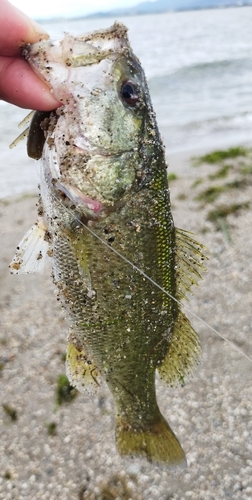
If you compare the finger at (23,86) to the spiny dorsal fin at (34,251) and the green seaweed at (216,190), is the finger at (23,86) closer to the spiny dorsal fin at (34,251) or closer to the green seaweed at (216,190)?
the spiny dorsal fin at (34,251)

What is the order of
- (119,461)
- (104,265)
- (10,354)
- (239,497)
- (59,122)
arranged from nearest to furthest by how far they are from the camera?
(59,122)
(104,265)
(239,497)
(119,461)
(10,354)

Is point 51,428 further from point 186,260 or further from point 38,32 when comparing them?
point 38,32

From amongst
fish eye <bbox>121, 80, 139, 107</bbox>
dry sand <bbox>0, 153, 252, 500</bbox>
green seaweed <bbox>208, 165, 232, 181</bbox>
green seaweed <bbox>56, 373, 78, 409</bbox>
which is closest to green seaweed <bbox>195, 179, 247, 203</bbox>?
green seaweed <bbox>208, 165, 232, 181</bbox>

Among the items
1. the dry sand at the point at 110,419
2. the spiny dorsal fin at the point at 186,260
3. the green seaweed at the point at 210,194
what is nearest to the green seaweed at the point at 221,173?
the green seaweed at the point at 210,194

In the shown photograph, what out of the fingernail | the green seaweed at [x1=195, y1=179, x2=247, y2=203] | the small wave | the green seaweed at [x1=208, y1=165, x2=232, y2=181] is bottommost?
the small wave

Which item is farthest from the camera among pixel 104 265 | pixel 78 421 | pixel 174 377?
pixel 78 421

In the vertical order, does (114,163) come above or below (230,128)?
above

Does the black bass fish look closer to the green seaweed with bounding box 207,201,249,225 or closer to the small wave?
the green seaweed with bounding box 207,201,249,225

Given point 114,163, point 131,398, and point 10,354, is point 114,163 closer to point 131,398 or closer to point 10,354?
point 131,398

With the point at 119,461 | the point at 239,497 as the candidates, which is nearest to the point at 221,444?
the point at 239,497
